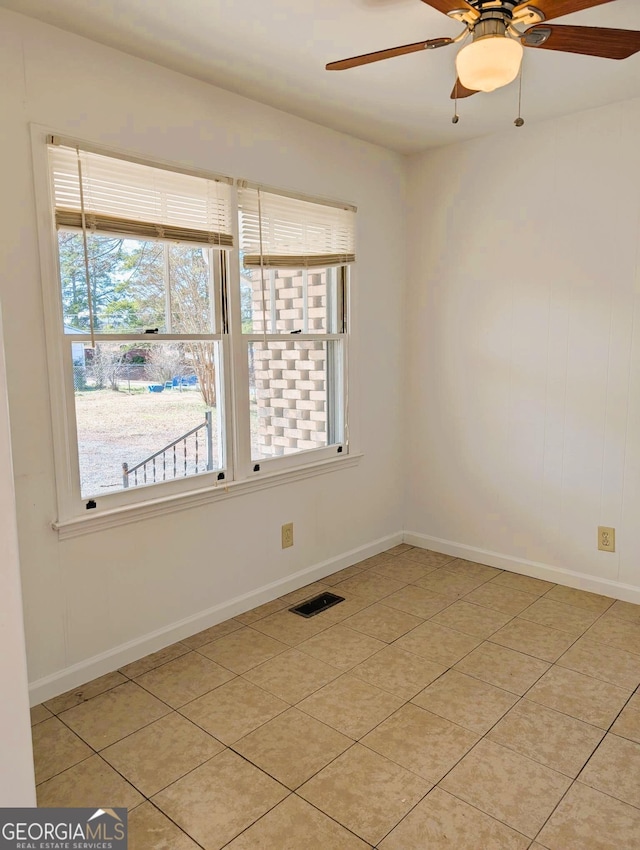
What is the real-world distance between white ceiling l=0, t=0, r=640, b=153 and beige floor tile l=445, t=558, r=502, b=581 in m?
2.52

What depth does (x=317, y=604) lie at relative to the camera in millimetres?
3254

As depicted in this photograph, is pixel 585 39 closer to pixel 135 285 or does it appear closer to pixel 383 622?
pixel 135 285

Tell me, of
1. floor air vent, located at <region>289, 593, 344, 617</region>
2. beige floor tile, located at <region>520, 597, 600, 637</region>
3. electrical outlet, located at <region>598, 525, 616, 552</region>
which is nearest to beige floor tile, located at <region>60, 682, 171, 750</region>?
floor air vent, located at <region>289, 593, 344, 617</region>

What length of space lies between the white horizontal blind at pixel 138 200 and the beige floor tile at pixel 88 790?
6.30 ft

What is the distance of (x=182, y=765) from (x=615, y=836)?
1.32m

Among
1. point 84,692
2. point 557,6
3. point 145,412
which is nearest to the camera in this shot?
point 557,6

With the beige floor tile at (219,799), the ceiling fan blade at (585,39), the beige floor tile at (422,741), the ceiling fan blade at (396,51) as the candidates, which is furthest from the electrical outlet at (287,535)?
the ceiling fan blade at (585,39)

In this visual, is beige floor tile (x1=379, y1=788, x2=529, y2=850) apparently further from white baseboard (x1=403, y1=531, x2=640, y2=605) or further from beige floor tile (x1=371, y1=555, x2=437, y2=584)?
white baseboard (x1=403, y1=531, x2=640, y2=605)

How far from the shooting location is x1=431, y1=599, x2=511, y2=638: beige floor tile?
2957 mm

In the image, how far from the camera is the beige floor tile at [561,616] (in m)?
2.97

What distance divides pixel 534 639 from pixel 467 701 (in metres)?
0.64

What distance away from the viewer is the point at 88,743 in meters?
2.16

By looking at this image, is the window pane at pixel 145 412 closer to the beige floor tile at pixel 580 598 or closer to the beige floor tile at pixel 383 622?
the beige floor tile at pixel 383 622

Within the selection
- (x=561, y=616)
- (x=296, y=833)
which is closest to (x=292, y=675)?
(x=296, y=833)
